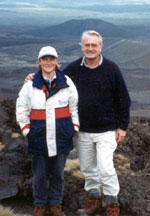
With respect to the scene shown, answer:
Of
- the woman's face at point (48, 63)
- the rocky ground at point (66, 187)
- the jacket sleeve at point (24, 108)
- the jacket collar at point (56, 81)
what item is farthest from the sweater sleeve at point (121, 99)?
the rocky ground at point (66, 187)

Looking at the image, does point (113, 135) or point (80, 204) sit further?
point (80, 204)

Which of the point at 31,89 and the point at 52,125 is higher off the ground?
the point at 31,89

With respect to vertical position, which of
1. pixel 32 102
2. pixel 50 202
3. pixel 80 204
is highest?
pixel 32 102

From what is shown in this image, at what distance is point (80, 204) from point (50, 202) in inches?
32.0

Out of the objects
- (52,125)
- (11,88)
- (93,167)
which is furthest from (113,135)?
(11,88)

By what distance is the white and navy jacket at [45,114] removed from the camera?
12.3 ft

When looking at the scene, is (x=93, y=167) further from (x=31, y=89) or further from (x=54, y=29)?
(x=54, y=29)

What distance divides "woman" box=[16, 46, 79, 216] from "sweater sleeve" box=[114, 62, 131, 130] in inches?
20.1

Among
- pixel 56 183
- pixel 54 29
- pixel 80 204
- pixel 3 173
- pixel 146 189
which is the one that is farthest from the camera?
pixel 54 29

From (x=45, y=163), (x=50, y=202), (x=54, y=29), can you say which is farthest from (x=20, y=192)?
(x=54, y=29)

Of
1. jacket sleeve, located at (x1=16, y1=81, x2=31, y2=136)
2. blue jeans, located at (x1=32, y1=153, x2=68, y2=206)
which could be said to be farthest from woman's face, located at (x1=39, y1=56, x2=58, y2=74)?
blue jeans, located at (x1=32, y1=153, x2=68, y2=206)

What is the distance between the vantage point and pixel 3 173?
219 inches

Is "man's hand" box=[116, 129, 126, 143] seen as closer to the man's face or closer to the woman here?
the woman

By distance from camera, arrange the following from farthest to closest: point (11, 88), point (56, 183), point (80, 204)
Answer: point (11, 88) → point (80, 204) → point (56, 183)
